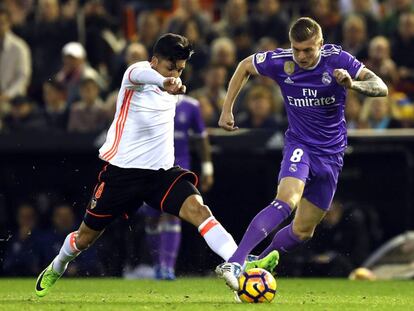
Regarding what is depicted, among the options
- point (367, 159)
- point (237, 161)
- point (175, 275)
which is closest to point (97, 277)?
point (175, 275)

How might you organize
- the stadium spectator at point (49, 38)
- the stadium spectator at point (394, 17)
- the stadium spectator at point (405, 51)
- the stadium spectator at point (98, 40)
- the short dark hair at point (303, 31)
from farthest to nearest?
the stadium spectator at point (98, 40)
the stadium spectator at point (49, 38)
the stadium spectator at point (394, 17)
the stadium spectator at point (405, 51)
the short dark hair at point (303, 31)

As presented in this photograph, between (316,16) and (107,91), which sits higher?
(316,16)

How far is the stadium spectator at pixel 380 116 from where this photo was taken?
1553cm

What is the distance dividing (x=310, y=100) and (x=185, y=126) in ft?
13.2

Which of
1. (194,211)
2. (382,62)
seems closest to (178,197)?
(194,211)

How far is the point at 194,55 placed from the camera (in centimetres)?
1789

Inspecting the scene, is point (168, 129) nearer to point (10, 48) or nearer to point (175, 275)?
point (175, 275)

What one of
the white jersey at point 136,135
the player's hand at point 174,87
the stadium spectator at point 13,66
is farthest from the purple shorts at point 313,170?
the stadium spectator at point 13,66

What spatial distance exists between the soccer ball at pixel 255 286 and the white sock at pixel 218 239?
34 cm

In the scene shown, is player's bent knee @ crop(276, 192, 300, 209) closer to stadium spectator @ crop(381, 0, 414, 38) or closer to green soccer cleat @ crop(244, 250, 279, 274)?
green soccer cleat @ crop(244, 250, 279, 274)

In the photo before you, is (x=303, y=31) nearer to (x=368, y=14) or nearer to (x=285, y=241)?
(x=285, y=241)

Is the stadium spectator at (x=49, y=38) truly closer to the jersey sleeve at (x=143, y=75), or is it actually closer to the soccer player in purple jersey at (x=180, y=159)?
the soccer player in purple jersey at (x=180, y=159)

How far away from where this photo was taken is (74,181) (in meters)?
16.3

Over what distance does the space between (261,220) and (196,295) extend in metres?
1.52
